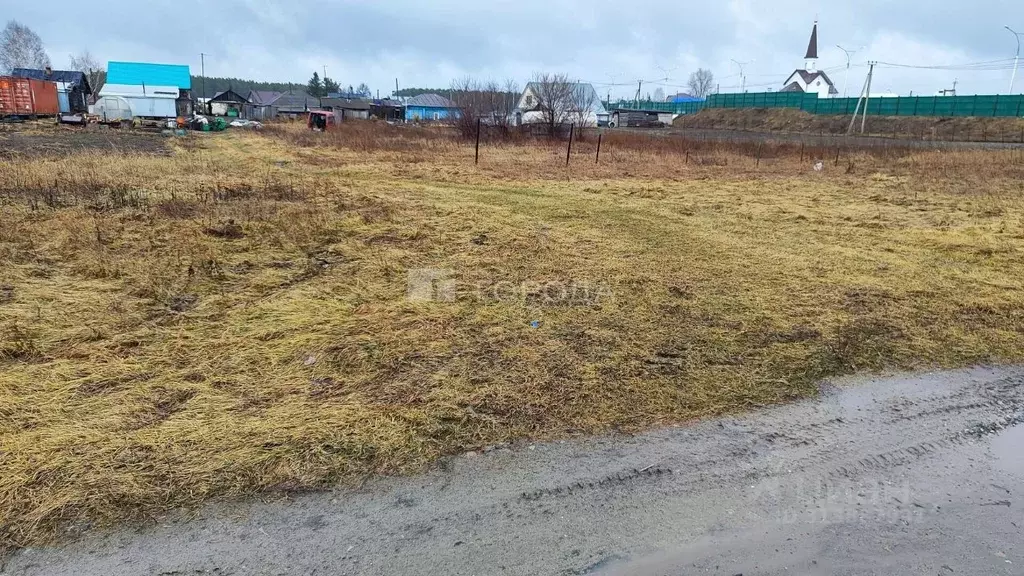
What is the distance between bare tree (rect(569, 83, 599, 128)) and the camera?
36.6m

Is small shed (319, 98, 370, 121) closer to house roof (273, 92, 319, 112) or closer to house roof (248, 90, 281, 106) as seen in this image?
house roof (273, 92, 319, 112)

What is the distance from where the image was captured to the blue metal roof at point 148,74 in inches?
2115

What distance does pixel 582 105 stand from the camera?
175 ft

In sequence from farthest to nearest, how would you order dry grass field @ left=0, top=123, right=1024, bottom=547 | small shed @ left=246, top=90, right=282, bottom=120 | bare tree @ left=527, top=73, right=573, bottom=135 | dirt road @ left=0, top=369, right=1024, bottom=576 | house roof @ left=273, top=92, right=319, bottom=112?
house roof @ left=273, top=92, right=319, bottom=112, small shed @ left=246, top=90, right=282, bottom=120, bare tree @ left=527, top=73, right=573, bottom=135, dry grass field @ left=0, top=123, right=1024, bottom=547, dirt road @ left=0, top=369, right=1024, bottom=576

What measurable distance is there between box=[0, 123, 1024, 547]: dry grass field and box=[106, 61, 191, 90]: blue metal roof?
52499mm

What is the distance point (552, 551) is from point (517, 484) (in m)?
0.44

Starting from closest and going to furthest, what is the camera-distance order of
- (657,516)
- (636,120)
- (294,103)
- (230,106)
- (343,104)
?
(657,516)
(230,106)
(636,120)
(294,103)
(343,104)

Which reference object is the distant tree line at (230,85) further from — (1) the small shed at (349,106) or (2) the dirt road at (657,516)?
(2) the dirt road at (657,516)

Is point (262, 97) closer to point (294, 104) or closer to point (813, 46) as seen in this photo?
point (294, 104)

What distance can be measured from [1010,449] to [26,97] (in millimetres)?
49281

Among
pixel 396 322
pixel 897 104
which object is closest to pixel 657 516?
pixel 396 322

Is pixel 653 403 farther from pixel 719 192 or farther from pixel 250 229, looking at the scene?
pixel 719 192

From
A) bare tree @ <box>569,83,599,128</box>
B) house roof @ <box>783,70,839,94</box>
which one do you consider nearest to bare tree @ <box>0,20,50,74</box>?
bare tree @ <box>569,83,599,128</box>

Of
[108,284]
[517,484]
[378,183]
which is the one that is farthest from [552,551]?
[378,183]
